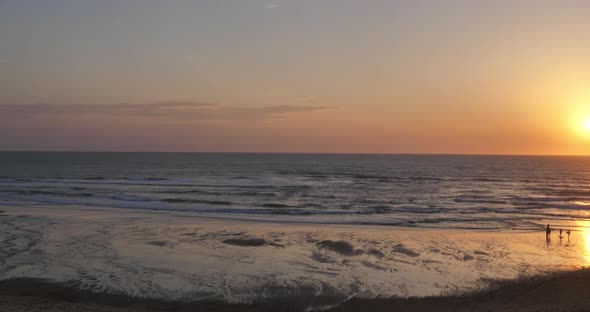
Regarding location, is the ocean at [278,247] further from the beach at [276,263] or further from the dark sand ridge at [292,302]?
the dark sand ridge at [292,302]

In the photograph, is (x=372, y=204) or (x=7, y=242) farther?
(x=372, y=204)

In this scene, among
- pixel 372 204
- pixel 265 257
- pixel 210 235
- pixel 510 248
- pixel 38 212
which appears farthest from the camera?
A: pixel 372 204

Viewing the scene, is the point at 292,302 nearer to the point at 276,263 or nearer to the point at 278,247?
the point at 276,263

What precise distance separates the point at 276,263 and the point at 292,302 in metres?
4.22

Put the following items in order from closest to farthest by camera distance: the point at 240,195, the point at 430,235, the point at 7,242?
the point at 7,242 < the point at 430,235 < the point at 240,195

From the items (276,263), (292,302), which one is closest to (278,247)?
(276,263)

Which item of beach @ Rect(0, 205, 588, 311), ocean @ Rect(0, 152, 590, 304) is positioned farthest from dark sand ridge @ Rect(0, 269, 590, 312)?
ocean @ Rect(0, 152, 590, 304)

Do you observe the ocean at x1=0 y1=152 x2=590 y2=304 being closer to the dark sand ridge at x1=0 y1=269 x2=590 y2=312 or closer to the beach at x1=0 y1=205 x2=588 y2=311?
the beach at x1=0 y1=205 x2=588 y2=311

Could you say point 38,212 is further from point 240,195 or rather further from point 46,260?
point 240,195

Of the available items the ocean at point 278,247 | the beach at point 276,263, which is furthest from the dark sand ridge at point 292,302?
the ocean at point 278,247

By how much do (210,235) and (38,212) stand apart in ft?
45.1

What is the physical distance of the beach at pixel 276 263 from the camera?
42.4 ft

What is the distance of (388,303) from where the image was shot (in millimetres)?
12523

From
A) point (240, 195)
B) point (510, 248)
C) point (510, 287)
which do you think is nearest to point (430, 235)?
point (510, 248)
